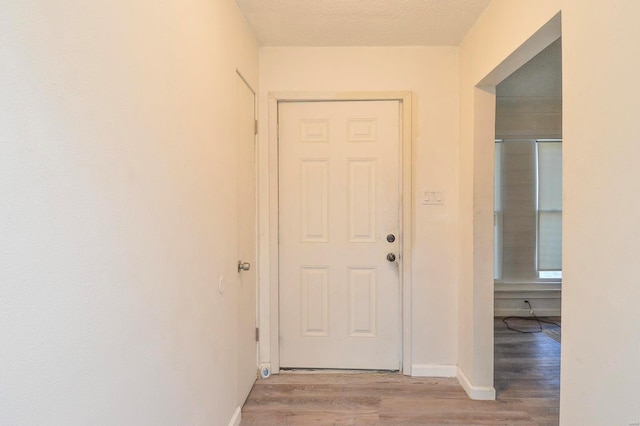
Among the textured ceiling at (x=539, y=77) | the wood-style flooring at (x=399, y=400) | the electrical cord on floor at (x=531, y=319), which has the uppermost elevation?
the textured ceiling at (x=539, y=77)

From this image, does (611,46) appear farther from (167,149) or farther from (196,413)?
(196,413)

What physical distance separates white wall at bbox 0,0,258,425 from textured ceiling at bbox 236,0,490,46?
62 centimetres

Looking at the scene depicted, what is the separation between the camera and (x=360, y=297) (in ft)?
8.17

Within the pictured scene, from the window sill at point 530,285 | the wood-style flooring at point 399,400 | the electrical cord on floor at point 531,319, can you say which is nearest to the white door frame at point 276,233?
the wood-style flooring at point 399,400

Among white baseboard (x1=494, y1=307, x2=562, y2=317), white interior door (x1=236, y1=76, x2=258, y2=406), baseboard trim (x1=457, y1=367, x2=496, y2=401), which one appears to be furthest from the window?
white interior door (x1=236, y1=76, x2=258, y2=406)

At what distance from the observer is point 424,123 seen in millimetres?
2398

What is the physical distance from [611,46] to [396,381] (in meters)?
2.20

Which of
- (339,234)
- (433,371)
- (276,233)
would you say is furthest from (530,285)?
(276,233)

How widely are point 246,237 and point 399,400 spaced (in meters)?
1.43

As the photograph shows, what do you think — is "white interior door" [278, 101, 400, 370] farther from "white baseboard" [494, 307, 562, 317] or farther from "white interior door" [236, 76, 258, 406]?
"white baseboard" [494, 307, 562, 317]

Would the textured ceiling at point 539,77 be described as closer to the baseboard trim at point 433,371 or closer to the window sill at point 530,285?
the window sill at point 530,285

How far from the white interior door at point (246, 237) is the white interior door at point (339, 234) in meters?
0.24

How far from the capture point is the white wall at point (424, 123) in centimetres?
240

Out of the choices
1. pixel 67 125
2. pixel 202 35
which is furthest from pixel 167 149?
pixel 202 35
